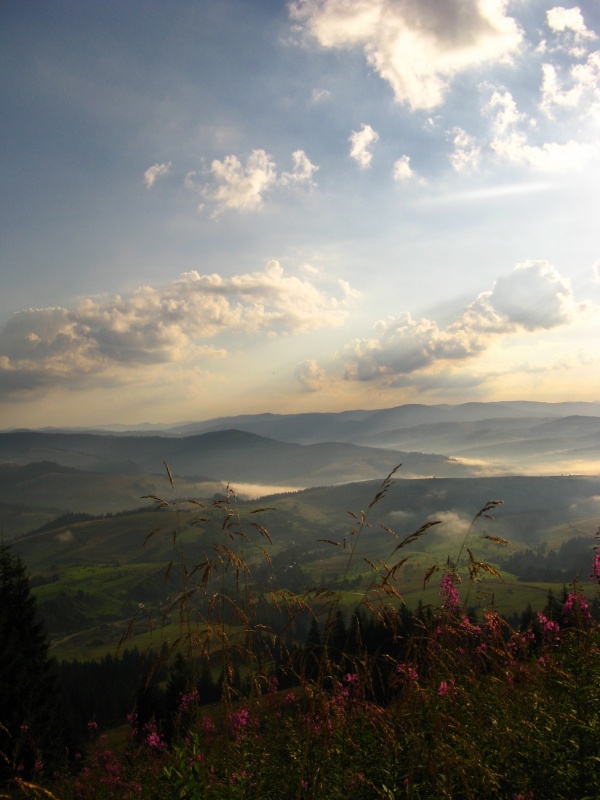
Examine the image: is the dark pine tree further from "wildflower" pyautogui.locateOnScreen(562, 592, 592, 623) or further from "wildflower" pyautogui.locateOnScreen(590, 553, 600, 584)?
"wildflower" pyautogui.locateOnScreen(590, 553, 600, 584)

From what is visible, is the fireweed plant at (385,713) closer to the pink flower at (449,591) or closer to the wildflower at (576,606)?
the pink flower at (449,591)

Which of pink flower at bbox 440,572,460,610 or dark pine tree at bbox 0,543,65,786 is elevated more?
pink flower at bbox 440,572,460,610

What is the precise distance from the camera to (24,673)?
2764 centimetres

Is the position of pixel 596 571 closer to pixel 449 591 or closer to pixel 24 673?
pixel 449 591

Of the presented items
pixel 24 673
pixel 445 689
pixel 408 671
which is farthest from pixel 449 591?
pixel 24 673

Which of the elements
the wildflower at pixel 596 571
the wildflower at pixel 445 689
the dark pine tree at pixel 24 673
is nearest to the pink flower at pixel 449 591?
the wildflower at pixel 445 689

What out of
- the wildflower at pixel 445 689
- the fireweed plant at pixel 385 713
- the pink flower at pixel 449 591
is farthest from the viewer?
the pink flower at pixel 449 591

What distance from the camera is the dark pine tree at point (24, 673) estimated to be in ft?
87.0

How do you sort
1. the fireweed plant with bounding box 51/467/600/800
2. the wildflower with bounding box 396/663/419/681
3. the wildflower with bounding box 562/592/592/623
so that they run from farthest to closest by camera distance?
the wildflower with bounding box 562/592/592/623 → the wildflower with bounding box 396/663/419/681 → the fireweed plant with bounding box 51/467/600/800

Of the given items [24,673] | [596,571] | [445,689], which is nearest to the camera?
[445,689]

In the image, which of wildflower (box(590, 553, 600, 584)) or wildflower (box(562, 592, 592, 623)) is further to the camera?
wildflower (box(590, 553, 600, 584))

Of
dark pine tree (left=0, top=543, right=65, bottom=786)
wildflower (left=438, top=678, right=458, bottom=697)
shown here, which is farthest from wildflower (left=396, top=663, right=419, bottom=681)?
dark pine tree (left=0, top=543, right=65, bottom=786)

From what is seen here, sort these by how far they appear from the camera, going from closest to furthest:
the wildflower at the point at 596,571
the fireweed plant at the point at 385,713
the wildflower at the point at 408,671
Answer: the fireweed plant at the point at 385,713
the wildflower at the point at 408,671
the wildflower at the point at 596,571

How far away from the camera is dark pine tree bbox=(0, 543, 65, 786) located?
2653cm
